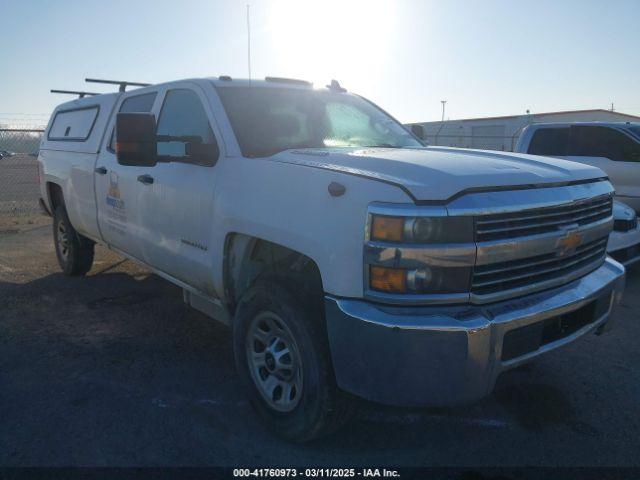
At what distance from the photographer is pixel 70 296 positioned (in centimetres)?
573

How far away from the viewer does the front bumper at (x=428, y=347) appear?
2293 mm

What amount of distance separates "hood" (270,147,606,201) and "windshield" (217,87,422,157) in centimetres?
34

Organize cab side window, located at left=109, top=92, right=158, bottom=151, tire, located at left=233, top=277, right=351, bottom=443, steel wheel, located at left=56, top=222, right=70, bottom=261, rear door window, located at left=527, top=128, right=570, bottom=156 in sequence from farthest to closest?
1. rear door window, located at left=527, top=128, right=570, bottom=156
2. steel wheel, located at left=56, top=222, right=70, bottom=261
3. cab side window, located at left=109, top=92, right=158, bottom=151
4. tire, located at left=233, top=277, right=351, bottom=443

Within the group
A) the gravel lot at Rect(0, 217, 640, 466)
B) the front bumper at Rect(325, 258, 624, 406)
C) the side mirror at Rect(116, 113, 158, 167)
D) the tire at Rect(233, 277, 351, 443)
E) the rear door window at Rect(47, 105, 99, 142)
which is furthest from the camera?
the rear door window at Rect(47, 105, 99, 142)

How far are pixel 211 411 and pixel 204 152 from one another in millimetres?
1620

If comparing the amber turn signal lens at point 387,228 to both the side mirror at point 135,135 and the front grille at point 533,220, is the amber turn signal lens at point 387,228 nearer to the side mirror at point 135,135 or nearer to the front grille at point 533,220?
the front grille at point 533,220

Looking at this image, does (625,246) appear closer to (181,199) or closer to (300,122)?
(300,122)

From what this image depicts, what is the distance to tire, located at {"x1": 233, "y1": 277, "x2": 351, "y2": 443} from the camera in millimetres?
2668

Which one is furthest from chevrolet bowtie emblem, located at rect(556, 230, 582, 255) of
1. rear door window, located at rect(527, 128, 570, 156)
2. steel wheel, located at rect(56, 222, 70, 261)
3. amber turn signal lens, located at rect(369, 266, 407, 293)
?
rear door window, located at rect(527, 128, 570, 156)

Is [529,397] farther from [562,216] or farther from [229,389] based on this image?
[229,389]

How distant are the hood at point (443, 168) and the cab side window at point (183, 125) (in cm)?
69

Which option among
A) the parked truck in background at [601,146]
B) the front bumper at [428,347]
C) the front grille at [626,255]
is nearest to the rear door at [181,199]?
the front bumper at [428,347]

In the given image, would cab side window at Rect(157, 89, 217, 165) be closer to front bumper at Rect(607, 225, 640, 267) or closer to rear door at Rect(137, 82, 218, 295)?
rear door at Rect(137, 82, 218, 295)

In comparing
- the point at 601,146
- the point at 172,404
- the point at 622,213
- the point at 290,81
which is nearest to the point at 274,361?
the point at 172,404
